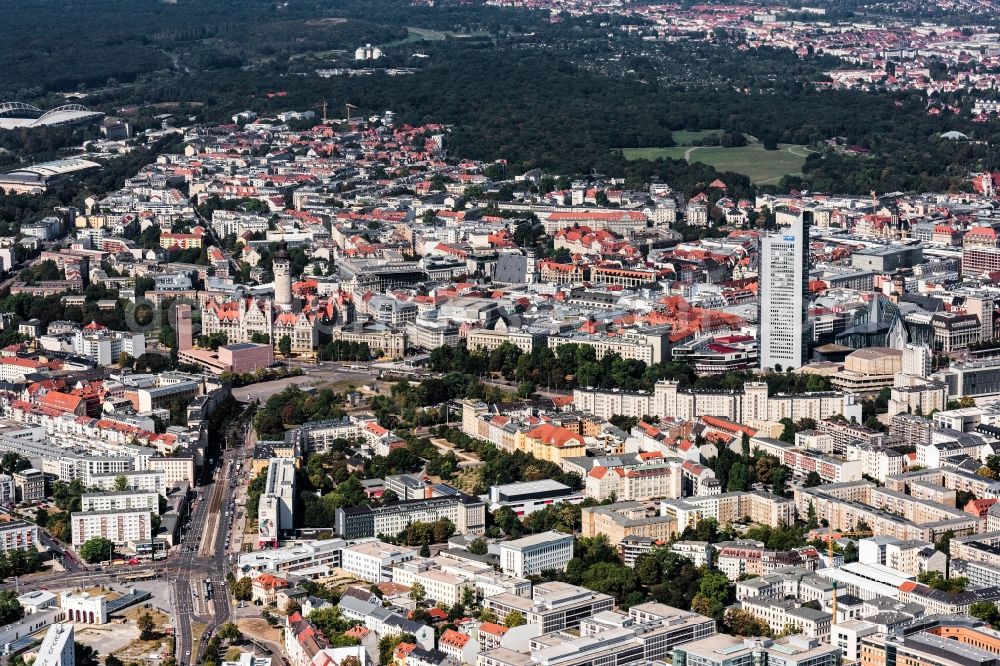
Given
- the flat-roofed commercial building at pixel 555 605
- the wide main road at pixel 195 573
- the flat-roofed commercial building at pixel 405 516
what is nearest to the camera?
the flat-roofed commercial building at pixel 555 605

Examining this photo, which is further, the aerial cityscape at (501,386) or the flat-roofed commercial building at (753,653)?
the aerial cityscape at (501,386)

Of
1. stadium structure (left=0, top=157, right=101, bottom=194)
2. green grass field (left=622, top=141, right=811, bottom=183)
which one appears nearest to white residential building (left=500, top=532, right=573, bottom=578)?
green grass field (left=622, top=141, right=811, bottom=183)

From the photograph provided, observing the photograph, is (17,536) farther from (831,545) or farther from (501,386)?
(501,386)

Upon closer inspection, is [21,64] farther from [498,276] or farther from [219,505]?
[219,505]

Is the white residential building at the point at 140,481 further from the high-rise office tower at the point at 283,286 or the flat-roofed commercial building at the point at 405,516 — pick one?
the high-rise office tower at the point at 283,286

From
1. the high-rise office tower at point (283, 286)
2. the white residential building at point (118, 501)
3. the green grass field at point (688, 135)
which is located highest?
the high-rise office tower at point (283, 286)

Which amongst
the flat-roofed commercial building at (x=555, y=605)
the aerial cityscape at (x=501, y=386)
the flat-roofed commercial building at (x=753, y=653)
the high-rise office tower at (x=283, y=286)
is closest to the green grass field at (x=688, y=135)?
the aerial cityscape at (x=501, y=386)

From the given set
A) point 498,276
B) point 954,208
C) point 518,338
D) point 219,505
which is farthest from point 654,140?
point 219,505
